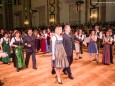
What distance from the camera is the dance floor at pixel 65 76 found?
5598 millimetres

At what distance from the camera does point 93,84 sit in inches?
213

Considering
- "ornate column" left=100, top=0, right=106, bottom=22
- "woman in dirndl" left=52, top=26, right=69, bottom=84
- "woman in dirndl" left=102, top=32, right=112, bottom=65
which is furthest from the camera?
"ornate column" left=100, top=0, right=106, bottom=22

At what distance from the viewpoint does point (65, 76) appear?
245 inches

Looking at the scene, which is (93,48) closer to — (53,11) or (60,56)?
(60,56)

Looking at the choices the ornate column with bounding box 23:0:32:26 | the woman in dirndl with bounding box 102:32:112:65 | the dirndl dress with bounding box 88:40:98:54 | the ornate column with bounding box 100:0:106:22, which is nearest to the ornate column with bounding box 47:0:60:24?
the ornate column with bounding box 23:0:32:26

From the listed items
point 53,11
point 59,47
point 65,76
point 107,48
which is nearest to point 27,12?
point 53,11

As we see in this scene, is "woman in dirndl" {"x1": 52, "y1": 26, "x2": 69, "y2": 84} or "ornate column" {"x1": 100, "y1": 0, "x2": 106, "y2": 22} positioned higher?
"ornate column" {"x1": 100, "y1": 0, "x2": 106, "y2": 22}

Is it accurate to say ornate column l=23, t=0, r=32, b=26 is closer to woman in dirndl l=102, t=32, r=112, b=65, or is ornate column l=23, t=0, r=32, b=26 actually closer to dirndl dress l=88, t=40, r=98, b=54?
dirndl dress l=88, t=40, r=98, b=54

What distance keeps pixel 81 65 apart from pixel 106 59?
2.99ft

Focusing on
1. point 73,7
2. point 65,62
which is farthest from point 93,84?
point 73,7

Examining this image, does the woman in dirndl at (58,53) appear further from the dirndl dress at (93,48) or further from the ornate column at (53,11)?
the ornate column at (53,11)

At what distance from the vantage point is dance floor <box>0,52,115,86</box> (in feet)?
18.4

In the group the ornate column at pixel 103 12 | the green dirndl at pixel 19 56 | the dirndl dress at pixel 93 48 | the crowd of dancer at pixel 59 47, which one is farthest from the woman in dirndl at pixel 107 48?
the ornate column at pixel 103 12

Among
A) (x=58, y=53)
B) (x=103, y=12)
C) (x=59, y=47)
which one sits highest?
(x=103, y=12)
